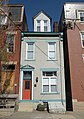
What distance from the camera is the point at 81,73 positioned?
15695 mm

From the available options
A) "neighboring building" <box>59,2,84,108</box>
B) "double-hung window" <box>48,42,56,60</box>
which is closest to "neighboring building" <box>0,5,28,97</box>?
"double-hung window" <box>48,42,56,60</box>

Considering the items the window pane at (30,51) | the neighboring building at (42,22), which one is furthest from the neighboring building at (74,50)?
the window pane at (30,51)

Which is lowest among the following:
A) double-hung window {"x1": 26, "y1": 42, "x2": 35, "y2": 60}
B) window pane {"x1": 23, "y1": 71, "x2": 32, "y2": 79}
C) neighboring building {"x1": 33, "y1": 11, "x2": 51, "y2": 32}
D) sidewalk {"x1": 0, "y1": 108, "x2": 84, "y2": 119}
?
sidewalk {"x1": 0, "y1": 108, "x2": 84, "y2": 119}

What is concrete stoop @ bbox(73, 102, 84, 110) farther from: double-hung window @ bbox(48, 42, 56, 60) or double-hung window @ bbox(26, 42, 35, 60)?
double-hung window @ bbox(26, 42, 35, 60)

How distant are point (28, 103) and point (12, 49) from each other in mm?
6077

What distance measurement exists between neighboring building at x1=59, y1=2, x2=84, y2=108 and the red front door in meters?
4.01

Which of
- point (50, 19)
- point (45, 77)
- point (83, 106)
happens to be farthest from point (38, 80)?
point (50, 19)

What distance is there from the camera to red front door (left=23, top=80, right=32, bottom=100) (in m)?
16.0

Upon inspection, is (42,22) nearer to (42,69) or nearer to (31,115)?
(42,69)

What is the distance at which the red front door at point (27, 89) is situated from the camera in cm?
1598

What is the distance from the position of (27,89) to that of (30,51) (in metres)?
4.24

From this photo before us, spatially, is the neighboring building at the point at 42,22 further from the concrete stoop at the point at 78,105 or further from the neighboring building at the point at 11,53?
the concrete stoop at the point at 78,105

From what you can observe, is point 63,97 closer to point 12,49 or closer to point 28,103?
point 28,103

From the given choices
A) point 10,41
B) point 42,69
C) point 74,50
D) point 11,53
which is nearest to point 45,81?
point 42,69
